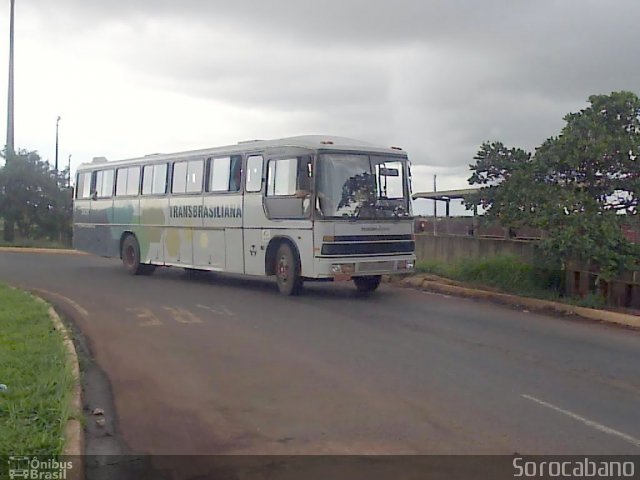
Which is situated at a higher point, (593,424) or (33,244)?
(33,244)

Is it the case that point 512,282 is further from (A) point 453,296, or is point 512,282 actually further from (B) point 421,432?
(B) point 421,432

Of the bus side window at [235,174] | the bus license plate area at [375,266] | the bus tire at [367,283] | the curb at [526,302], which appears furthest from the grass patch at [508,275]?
the bus side window at [235,174]

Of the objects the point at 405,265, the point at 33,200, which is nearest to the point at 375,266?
the point at 405,265

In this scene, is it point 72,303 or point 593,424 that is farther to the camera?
point 72,303

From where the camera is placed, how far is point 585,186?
50.2ft

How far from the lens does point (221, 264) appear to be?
1883 centimetres

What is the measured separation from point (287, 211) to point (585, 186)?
572cm

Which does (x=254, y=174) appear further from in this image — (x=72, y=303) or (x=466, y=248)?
(x=466, y=248)

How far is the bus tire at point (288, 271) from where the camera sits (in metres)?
16.5

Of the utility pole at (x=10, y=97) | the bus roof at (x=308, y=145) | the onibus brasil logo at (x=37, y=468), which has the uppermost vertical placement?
the utility pole at (x=10, y=97)

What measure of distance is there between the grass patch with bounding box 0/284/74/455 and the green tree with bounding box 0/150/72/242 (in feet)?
78.9

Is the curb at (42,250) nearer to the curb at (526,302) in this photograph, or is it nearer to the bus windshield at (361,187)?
the curb at (526,302)

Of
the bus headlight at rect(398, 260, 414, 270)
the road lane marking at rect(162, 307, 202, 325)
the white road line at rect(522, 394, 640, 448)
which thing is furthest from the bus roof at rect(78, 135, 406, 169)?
the white road line at rect(522, 394, 640, 448)

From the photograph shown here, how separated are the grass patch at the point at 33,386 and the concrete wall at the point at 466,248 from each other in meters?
9.65
